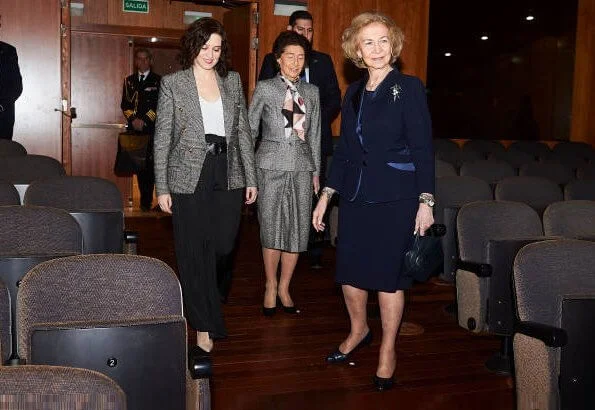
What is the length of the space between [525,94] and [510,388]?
8.01 m

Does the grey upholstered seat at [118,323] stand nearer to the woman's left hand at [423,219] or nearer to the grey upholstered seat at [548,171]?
the woman's left hand at [423,219]

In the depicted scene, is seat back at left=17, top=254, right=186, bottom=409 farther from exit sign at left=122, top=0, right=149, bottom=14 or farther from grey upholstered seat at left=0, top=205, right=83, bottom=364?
exit sign at left=122, top=0, right=149, bottom=14

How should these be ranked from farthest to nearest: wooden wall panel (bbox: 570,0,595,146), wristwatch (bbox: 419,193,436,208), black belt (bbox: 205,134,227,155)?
1. wooden wall panel (bbox: 570,0,595,146)
2. black belt (bbox: 205,134,227,155)
3. wristwatch (bbox: 419,193,436,208)

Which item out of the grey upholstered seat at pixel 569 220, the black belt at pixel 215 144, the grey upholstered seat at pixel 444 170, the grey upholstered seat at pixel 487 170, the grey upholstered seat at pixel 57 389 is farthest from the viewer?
the grey upholstered seat at pixel 487 170

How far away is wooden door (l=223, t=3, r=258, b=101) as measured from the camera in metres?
8.65

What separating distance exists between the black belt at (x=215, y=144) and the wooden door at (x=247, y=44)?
16.8 feet

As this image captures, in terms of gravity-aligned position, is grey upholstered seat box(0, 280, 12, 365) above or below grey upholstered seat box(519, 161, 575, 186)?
below

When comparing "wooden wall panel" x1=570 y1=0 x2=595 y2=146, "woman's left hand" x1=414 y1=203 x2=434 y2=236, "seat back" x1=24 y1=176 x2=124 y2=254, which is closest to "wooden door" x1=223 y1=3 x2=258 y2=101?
"seat back" x1=24 y1=176 x2=124 y2=254

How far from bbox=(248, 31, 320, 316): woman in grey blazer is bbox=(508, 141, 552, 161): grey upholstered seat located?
4786mm

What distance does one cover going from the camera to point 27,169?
4.77 meters

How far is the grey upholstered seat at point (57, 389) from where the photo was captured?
1014 millimetres

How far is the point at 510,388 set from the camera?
345 centimetres

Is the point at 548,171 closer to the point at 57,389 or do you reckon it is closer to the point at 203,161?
the point at 203,161

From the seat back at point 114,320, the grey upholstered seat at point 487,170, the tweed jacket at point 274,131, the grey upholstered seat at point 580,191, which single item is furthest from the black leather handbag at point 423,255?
the grey upholstered seat at point 487,170
